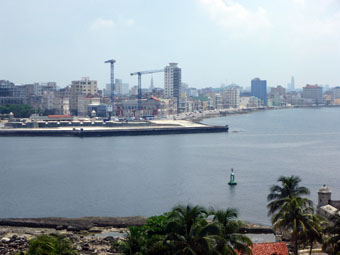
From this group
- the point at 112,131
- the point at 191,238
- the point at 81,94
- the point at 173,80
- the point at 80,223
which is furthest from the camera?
the point at 173,80

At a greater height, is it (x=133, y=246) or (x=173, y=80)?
(x=173, y=80)

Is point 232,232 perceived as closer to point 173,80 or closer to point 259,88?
point 173,80

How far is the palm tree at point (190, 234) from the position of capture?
7.46 metres

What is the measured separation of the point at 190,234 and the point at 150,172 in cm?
1820

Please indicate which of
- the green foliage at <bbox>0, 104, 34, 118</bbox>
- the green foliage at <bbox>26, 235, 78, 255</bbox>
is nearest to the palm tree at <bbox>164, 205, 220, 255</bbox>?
the green foliage at <bbox>26, 235, 78, 255</bbox>

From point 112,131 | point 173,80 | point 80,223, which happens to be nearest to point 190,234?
point 80,223

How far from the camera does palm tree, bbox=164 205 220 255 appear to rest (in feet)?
24.5

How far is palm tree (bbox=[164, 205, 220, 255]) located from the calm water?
8.13 meters

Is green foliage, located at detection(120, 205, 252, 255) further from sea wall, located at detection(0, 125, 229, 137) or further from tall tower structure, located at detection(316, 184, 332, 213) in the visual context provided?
sea wall, located at detection(0, 125, 229, 137)

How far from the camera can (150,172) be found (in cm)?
2578

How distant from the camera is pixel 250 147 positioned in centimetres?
3659

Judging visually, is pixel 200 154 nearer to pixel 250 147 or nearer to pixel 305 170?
pixel 250 147

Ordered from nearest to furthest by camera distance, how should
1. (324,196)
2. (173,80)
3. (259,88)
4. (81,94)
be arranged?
(324,196) → (81,94) → (173,80) → (259,88)

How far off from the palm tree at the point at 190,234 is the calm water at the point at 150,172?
8.13m
